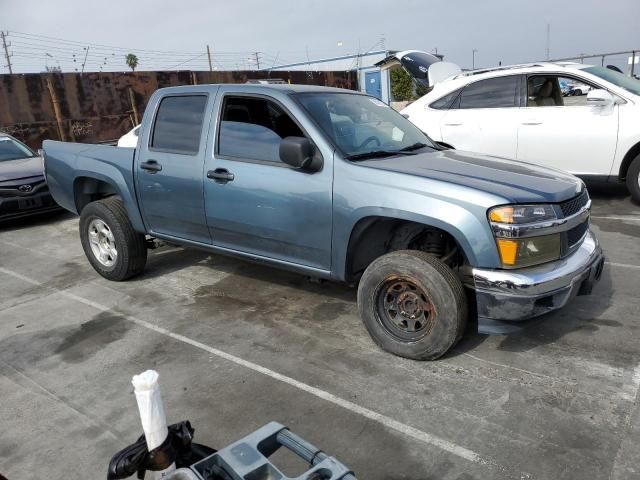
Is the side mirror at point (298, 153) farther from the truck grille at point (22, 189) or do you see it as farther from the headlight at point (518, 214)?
the truck grille at point (22, 189)

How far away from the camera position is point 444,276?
10.5 ft

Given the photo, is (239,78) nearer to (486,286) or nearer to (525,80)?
(525,80)

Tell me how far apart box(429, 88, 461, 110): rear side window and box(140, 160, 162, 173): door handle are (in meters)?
4.57

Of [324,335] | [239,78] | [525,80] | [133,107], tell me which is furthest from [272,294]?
[239,78]

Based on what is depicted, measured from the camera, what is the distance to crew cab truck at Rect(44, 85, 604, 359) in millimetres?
3068

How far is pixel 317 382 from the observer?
3.26 meters

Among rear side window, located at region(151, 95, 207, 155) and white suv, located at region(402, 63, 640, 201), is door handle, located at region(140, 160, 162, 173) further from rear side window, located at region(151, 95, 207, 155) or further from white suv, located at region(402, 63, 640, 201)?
white suv, located at region(402, 63, 640, 201)

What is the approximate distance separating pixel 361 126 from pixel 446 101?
394 cm

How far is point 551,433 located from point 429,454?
2.15ft

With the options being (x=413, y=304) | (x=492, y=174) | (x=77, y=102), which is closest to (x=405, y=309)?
(x=413, y=304)

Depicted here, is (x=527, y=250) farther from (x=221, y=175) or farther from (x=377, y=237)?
(x=221, y=175)

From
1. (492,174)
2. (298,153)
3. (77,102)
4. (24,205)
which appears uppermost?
(77,102)

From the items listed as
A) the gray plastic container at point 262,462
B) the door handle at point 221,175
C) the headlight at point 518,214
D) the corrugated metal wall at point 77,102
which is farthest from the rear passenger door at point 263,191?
the corrugated metal wall at point 77,102

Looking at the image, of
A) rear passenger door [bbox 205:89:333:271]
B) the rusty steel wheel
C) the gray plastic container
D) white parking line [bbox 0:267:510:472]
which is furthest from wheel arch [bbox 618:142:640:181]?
the gray plastic container
